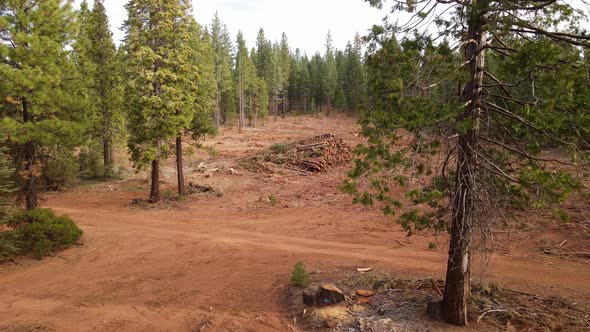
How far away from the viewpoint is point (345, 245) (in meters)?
12.4

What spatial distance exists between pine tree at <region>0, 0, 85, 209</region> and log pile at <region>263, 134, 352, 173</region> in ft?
47.7

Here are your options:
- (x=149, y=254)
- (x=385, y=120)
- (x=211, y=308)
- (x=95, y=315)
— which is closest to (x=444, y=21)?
(x=385, y=120)

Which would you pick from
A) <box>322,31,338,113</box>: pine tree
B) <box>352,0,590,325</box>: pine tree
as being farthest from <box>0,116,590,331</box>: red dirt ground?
<box>322,31,338,113</box>: pine tree

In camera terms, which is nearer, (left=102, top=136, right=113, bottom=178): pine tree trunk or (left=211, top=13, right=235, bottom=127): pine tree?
(left=102, top=136, right=113, bottom=178): pine tree trunk

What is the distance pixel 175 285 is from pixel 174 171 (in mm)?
19811

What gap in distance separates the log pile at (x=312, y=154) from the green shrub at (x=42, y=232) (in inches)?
594

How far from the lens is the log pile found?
984 inches

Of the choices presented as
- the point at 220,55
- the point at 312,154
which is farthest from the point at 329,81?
the point at 312,154

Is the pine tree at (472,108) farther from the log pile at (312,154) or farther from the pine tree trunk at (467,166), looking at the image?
the log pile at (312,154)

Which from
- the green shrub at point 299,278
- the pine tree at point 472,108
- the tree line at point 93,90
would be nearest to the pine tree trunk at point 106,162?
the tree line at point 93,90

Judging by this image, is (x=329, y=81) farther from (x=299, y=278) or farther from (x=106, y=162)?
(x=299, y=278)

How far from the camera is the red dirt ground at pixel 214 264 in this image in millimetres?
8016

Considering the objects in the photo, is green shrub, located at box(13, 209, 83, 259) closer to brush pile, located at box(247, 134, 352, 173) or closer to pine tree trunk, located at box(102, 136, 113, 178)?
brush pile, located at box(247, 134, 352, 173)

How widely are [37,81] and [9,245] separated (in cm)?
548
